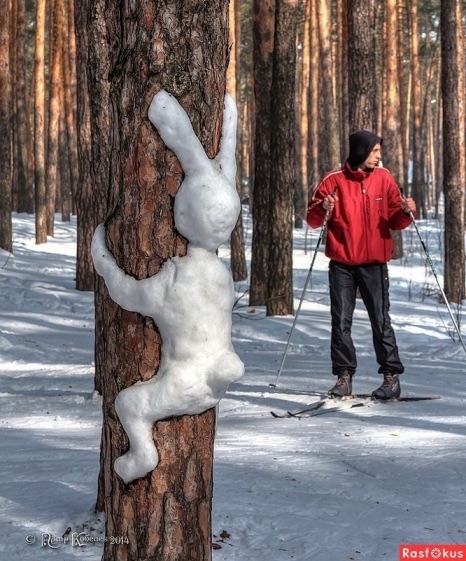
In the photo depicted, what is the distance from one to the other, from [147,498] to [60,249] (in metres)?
18.0

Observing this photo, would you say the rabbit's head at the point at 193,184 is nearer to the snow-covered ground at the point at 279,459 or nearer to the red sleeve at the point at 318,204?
the snow-covered ground at the point at 279,459

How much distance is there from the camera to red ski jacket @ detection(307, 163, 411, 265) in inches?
231

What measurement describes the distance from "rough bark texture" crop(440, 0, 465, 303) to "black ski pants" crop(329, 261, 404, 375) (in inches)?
252

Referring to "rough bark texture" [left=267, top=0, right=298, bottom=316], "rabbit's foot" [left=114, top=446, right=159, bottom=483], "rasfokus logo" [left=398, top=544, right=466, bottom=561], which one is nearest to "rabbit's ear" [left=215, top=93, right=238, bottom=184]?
"rabbit's foot" [left=114, top=446, right=159, bottom=483]

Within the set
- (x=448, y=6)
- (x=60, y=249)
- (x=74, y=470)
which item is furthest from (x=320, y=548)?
(x=60, y=249)

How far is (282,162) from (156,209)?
8.23 m

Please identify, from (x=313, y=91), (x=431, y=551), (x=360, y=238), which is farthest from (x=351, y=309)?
(x=313, y=91)

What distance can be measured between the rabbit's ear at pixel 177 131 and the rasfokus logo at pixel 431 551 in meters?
1.57

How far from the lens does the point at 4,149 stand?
1702cm

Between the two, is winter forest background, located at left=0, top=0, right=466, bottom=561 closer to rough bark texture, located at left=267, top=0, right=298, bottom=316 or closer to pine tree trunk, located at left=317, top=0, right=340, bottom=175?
rough bark texture, located at left=267, top=0, right=298, bottom=316

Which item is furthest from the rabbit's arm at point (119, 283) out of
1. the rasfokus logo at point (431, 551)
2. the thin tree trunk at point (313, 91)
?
the thin tree trunk at point (313, 91)

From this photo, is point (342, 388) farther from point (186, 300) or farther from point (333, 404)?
Result: point (186, 300)

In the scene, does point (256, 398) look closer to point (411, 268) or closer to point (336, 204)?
point (336, 204)

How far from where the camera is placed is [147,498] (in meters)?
2.60
